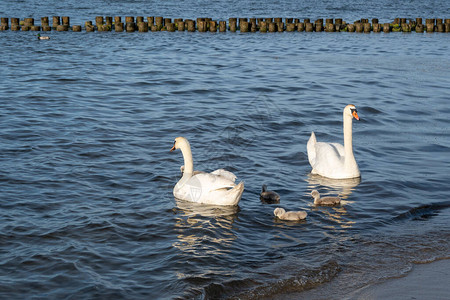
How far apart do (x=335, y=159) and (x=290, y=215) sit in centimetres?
266

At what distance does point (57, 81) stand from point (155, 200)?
33.3 ft

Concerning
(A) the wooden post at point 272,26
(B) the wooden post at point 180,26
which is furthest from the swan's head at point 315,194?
(A) the wooden post at point 272,26

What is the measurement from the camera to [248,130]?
13.8 metres

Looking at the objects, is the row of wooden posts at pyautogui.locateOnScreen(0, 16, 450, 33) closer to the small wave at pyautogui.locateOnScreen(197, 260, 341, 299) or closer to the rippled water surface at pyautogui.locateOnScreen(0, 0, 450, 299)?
the rippled water surface at pyautogui.locateOnScreen(0, 0, 450, 299)

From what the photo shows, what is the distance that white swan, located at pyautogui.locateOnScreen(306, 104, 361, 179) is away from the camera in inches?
425

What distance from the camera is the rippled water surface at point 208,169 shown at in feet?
23.5

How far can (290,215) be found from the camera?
8688 millimetres

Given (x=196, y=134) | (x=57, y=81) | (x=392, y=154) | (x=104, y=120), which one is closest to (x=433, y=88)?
(x=392, y=154)

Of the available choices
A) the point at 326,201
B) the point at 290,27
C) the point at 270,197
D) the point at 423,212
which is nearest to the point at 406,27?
the point at 290,27

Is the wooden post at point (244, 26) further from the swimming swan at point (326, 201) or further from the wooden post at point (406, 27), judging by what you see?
the swimming swan at point (326, 201)

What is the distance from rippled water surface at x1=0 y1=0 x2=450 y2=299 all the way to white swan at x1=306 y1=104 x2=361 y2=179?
0.19m

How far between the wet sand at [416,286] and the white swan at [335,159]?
12.0 feet

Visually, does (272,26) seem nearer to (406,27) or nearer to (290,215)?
(406,27)

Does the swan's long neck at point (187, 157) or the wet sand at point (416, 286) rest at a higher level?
the swan's long neck at point (187, 157)
